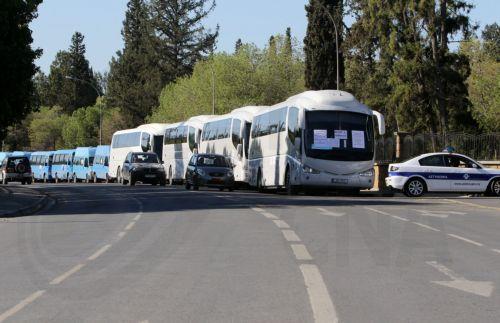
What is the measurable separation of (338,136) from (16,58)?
12.4 m

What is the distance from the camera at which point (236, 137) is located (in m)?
48.7

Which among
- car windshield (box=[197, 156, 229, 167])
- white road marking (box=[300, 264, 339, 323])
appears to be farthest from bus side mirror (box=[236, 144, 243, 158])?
white road marking (box=[300, 264, 339, 323])

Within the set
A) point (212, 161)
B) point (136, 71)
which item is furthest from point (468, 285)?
point (136, 71)

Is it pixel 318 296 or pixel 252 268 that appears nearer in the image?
pixel 318 296

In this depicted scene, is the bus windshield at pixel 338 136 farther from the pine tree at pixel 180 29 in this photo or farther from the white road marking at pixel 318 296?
the pine tree at pixel 180 29

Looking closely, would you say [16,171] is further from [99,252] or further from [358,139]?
[99,252]

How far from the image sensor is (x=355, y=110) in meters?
36.2

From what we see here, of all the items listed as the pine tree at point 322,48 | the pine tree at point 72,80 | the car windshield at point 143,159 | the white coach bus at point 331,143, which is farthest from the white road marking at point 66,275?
the pine tree at point 72,80

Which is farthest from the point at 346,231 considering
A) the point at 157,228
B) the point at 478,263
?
the point at 478,263

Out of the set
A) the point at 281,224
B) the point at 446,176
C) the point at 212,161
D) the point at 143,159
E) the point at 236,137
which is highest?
the point at 236,137

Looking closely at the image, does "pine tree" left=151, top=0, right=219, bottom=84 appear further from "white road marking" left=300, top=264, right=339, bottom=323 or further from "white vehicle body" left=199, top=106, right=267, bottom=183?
"white road marking" left=300, top=264, right=339, bottom=323

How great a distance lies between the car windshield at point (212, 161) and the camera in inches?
1742

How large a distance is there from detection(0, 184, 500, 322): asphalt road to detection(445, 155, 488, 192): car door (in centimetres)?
1192

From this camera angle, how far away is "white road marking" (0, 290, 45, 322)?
8.90 metres
